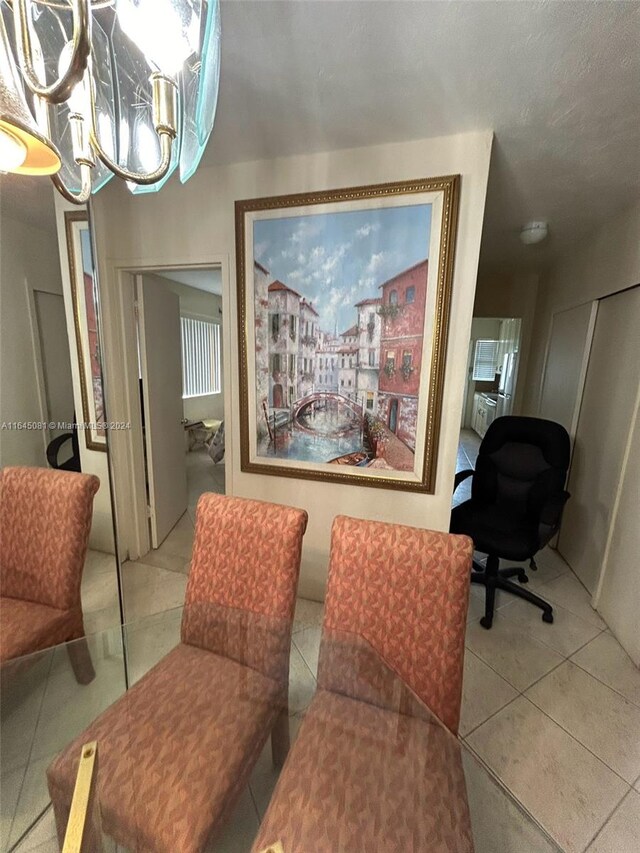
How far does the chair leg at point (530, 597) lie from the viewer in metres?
2.01

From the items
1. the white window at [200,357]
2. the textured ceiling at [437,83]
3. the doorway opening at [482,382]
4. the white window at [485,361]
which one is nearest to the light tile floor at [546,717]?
the textured ceiling at [437,83]

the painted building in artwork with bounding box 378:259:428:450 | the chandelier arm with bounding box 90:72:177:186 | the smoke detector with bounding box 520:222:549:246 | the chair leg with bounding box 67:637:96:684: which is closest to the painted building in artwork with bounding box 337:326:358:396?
the painted building in artwork with bounding box 378:259:428:450

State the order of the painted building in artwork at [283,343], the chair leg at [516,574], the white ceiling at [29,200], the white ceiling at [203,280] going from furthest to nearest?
the white ceiling at [203,280] → the chair leg at [516,574] → the painted building in artwork at [283,343] → the white ceiling at [29,200]

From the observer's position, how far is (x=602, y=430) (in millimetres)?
2242

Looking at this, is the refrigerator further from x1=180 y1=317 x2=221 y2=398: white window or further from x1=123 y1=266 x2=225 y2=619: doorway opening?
x1=180 y1=317 x2=221 y2=398: white window

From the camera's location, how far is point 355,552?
1.14m

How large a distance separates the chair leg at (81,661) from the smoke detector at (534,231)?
11.7ft

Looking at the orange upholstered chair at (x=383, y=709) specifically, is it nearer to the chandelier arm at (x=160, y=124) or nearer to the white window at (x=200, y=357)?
the chandelier arm at (x=160, y=124)

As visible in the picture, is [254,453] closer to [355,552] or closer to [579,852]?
[355,552]

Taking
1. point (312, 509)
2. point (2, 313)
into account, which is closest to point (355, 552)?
point (312, 509)

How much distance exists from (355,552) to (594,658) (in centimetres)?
166

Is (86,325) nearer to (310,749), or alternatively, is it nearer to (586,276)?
(310,749)

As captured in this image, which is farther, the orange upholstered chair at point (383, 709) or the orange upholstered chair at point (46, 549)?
the orange upholstered chair at point (46, 549)

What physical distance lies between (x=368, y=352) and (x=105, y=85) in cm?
131
